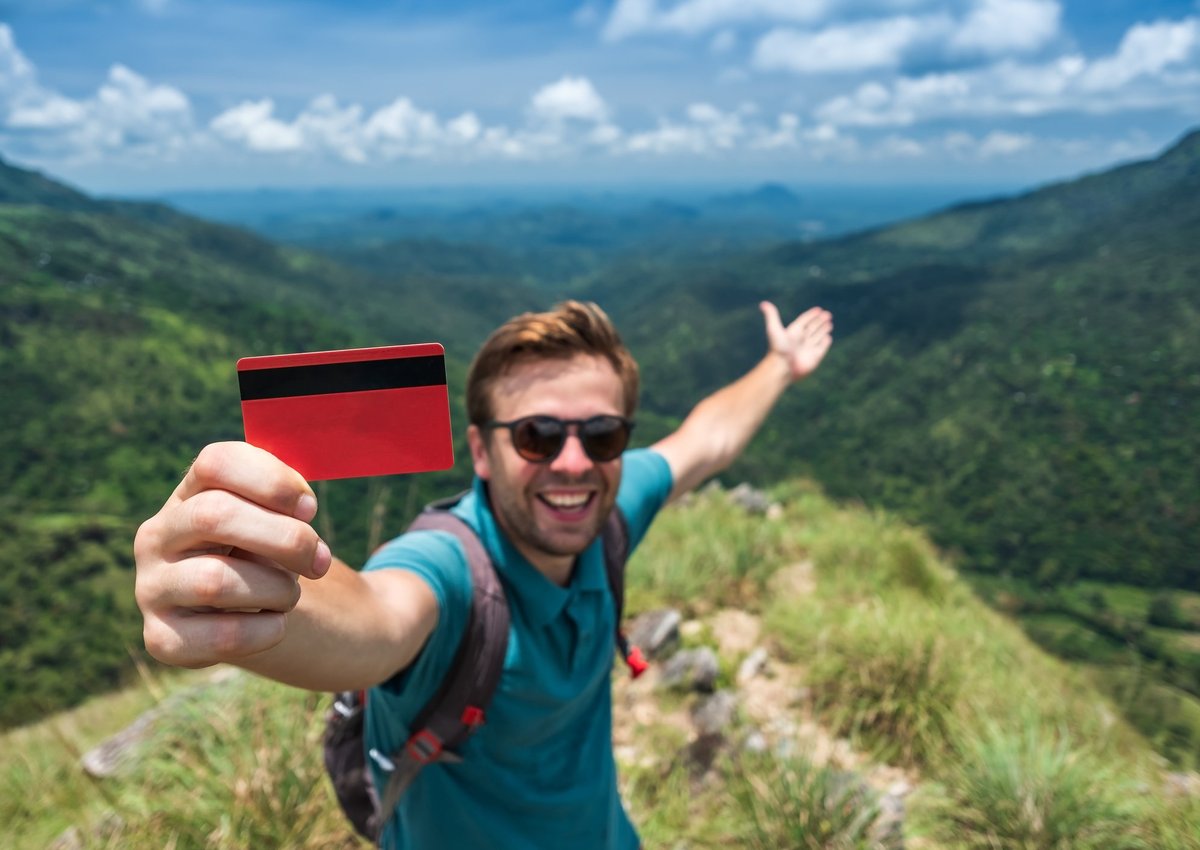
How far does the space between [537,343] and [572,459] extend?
456mm

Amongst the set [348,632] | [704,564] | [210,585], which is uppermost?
[210,585]

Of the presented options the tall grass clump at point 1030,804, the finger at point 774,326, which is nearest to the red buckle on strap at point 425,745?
the tall grass clump at point 1030,804

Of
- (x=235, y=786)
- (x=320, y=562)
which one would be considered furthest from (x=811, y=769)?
(x=320, y=562)

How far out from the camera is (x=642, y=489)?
3.06 metres

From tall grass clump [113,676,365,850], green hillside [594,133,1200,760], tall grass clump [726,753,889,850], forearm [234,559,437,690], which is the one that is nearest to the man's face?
forearm [234,559,437,690]

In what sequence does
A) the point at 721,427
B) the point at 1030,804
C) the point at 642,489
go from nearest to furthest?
the point at 642,489
the point at 1030,804
the point at 721,427

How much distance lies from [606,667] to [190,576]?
6.02 ft

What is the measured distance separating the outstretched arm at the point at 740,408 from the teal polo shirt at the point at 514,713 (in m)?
1.17

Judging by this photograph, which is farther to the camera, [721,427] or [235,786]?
[721,427]

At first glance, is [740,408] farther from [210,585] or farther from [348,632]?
[210,585]

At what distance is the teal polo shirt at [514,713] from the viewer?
196 centimetres

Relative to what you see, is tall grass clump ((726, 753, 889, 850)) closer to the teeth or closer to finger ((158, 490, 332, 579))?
the teeth

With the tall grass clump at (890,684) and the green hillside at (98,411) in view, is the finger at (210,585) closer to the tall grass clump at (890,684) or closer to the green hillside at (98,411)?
the tall grass clump at (890,684)

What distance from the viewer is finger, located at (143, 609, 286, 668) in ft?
3.38
